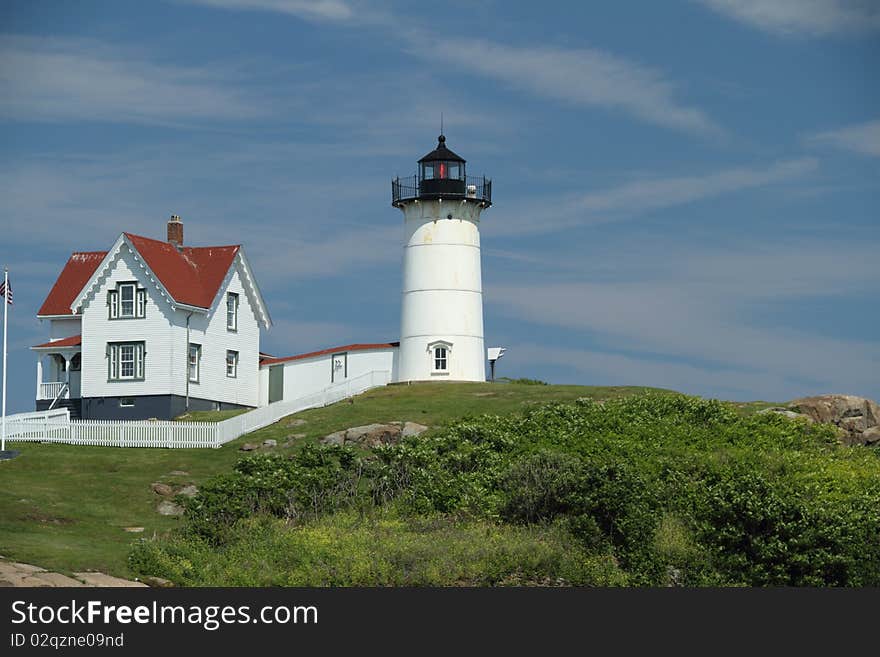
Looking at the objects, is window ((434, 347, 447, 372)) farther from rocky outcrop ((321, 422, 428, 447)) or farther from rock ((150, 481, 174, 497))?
rock ((150, 481, 174, 497))

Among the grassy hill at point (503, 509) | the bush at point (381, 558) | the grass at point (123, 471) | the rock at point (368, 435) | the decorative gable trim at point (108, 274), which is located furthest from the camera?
the decorative gable trim at point (108, 274)

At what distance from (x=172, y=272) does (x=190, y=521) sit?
25.7 m

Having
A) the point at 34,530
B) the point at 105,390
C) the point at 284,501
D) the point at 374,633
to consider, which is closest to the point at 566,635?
the point at 374,633

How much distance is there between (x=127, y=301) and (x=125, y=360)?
2.36 meters

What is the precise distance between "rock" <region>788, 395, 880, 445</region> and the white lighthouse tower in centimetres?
1628

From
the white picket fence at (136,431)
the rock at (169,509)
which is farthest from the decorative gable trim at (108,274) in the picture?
the rock at (169,509)

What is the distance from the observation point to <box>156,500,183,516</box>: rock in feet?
128

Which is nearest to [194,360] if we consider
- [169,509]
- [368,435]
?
[368,435]

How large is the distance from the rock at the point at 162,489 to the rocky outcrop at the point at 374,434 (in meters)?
6.22

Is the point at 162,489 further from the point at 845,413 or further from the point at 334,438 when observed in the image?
the point at 845,413

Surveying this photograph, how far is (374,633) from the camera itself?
A: 24.9 metres

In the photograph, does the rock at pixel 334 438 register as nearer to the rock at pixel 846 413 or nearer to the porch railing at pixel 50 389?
the rock at pixel 846 413

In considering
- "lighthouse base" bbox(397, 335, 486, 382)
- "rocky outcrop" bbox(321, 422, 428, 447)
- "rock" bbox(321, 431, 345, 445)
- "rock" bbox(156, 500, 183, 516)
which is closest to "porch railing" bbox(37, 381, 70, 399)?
"lighthouse base" bbox(397, 335, 486, 382)

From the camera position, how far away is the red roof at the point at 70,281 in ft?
200
